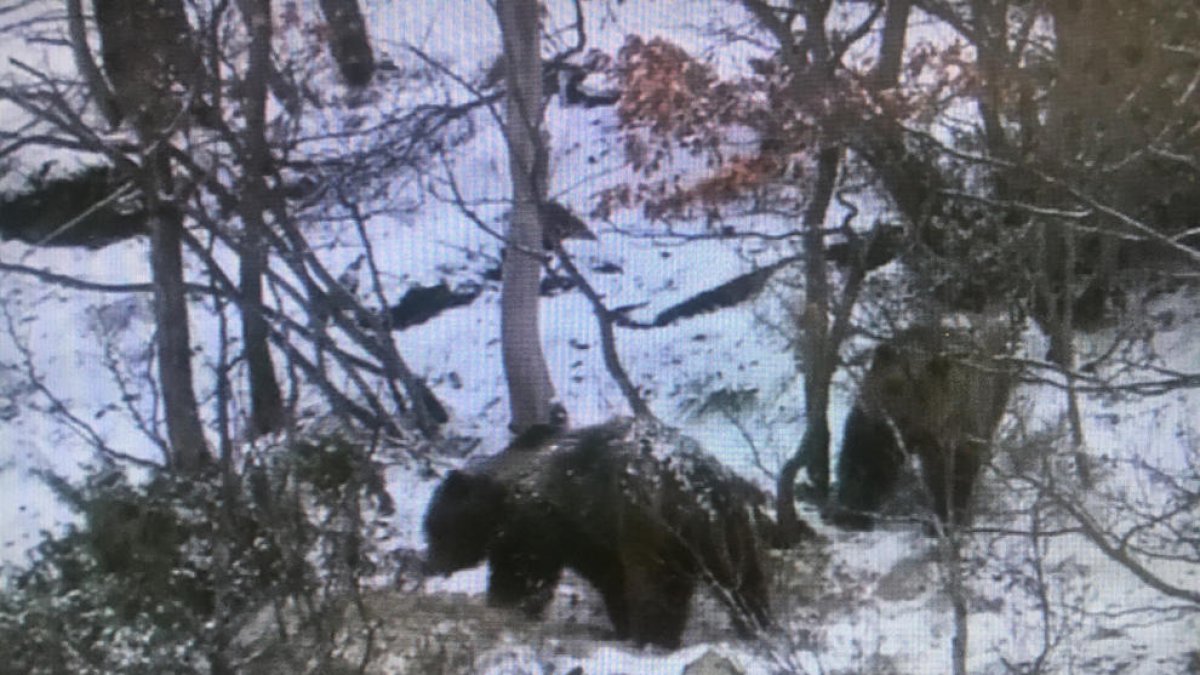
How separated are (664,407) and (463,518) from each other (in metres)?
0.28

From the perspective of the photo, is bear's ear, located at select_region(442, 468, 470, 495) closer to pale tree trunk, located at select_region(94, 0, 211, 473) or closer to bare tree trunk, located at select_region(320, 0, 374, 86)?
pale tree trunk, located at select_region(94, 0, 211, 473)

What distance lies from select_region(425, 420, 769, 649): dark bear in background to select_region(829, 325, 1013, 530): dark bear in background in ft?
0.44

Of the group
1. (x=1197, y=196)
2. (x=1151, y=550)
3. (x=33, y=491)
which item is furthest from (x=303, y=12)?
(x=1151, y=550)

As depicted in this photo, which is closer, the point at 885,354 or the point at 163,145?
the point at 885,354

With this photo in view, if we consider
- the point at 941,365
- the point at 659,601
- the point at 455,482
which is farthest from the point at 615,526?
the point at 941,365

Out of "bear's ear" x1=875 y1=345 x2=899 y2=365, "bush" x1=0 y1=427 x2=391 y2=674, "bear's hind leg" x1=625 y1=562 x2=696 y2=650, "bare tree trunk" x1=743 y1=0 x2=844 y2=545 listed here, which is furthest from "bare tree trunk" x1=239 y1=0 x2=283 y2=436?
"bear's ear" x1=875 y1=345 x2=899 y2=365

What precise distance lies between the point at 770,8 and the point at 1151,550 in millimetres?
763

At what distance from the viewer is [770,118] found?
137cm

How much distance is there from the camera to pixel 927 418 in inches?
52.9

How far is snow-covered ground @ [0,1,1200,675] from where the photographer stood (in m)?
1.33

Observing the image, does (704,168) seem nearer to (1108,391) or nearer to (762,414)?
(762,414)

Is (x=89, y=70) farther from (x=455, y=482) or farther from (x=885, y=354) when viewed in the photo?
(x=885, y=354)

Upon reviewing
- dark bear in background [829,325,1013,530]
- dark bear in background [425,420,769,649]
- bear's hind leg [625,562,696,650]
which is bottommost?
bear's hind leg [625,562,696,650]

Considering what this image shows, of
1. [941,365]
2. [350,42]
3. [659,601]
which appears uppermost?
[350,42]
